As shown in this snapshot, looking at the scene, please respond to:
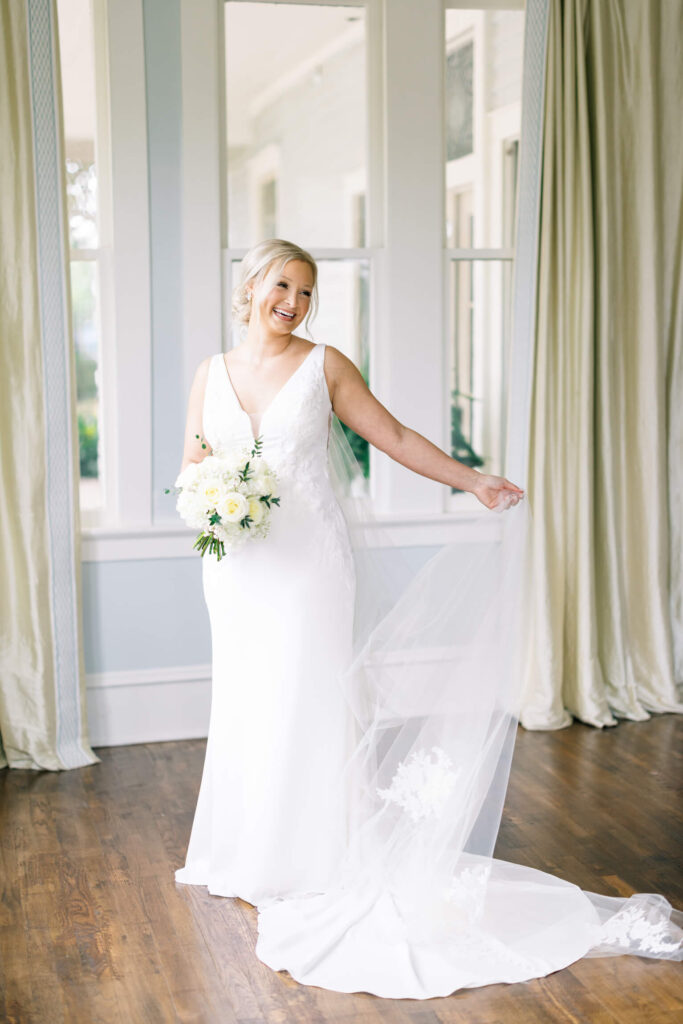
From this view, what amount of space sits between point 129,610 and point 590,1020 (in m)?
2.52

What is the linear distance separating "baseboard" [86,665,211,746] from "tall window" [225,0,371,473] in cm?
161

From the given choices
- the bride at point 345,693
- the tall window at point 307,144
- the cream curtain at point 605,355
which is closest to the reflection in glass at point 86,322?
the tall window at point 307,144

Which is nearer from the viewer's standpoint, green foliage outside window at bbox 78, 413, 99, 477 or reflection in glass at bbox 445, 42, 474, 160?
reflection in glass at bbox 445, 42, 474, 160

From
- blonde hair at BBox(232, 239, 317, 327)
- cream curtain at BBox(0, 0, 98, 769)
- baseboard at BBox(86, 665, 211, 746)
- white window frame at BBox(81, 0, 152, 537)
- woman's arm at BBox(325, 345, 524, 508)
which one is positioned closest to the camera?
blonde hair at BBox(232, 239, 317, 327)

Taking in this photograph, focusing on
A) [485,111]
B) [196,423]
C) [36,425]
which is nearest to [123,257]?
[36,425]

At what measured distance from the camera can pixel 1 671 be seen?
4.08 meters

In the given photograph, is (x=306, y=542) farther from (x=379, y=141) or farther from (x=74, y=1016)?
(x=379, y=141)

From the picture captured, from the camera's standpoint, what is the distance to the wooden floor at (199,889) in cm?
242

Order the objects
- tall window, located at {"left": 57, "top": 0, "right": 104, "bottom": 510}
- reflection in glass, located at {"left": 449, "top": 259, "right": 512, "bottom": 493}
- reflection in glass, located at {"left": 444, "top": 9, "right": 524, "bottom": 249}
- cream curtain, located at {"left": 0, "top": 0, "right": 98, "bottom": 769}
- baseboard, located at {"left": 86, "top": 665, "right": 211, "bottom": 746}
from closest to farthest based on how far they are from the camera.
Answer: cream curtain, located at {"left": 0, "top": 0, "right": 98, "bottom": 769} < tall window, located at {"left": 57, "top": 0, "right": 104, "bottom": 510} < baseboard, located at {"left": 86, "top": 665, "right": 211, "bottom": 746} < reflection in glass, located at {"left": 444, "top": 9, "right": 524, "bottom": 249} < reflection in glass, located at {"left": 449, "top": 259, "right": 512, "bottom": 493}

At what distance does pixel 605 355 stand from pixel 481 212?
0.89 m

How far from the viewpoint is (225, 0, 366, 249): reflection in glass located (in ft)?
14.5

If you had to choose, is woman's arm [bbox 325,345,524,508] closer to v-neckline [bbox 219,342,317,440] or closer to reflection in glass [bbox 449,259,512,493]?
v-neckline [bbox 219,342,317,440]

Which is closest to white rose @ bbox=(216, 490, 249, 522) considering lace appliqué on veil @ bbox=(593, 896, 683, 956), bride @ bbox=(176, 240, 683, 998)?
bride @ bbox=(176, 240, 683, 998)

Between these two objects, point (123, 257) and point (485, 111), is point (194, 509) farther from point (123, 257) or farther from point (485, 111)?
point (485, 111)
